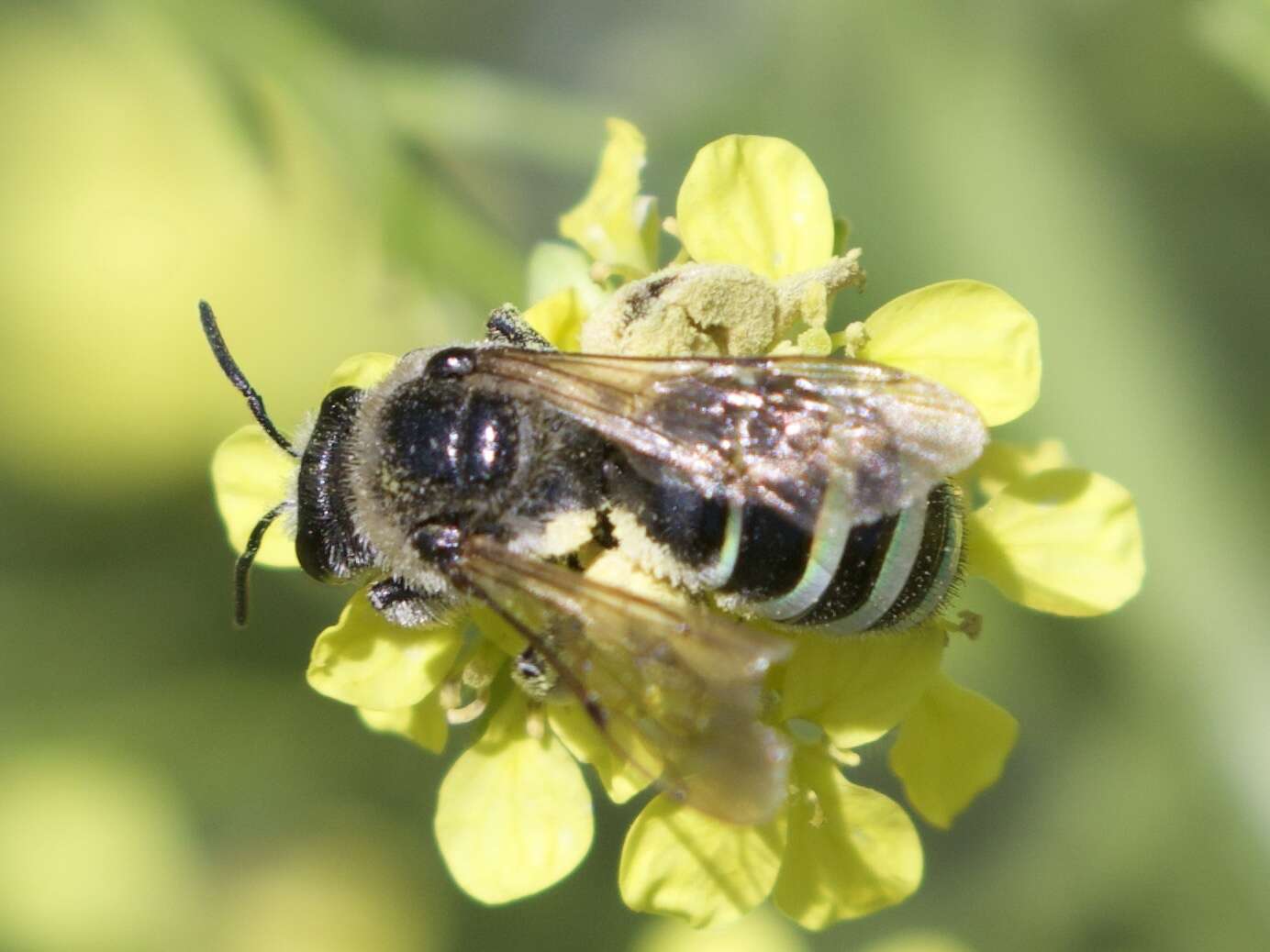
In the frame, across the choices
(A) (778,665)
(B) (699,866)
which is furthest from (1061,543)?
(B) (699,866)

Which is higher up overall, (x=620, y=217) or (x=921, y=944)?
(x=620, y=217)

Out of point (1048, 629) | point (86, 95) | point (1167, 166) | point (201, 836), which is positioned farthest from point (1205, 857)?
point (86, 95)

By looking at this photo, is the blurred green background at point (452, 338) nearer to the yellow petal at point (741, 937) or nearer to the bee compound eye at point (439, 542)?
the yellow petal at point (741, 937)

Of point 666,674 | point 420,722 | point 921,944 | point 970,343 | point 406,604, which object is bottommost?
point 921,944

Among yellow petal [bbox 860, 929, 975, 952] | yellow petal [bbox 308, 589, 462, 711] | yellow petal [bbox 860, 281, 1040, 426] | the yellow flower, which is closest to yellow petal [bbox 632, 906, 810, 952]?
yellow petal [bbox 860, 929, 975, 952]

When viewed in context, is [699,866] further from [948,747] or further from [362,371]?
[362,371]

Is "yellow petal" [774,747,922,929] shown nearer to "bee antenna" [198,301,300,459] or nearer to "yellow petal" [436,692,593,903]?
"yellow petal" [436,692,593,903]
